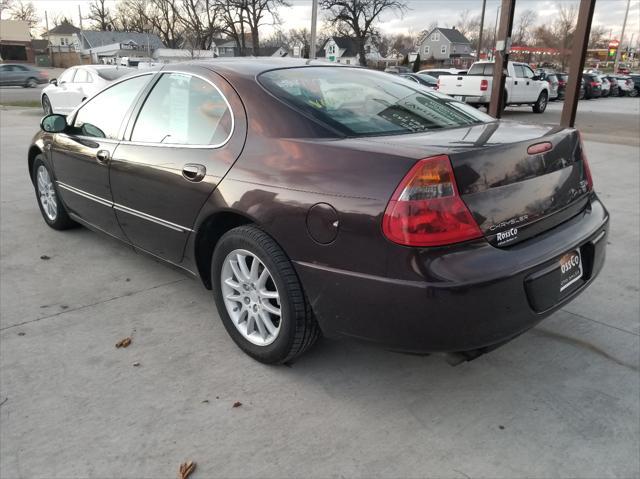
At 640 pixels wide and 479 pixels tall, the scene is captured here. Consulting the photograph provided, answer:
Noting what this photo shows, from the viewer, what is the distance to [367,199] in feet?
6.89

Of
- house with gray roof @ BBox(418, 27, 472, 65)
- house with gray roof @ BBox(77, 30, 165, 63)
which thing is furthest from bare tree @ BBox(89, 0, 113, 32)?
house with gray roof @ BBox(418, 27, 472, 65)

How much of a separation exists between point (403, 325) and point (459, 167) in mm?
658

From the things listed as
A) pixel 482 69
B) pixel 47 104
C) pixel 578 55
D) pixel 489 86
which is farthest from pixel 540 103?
pixel 47 104

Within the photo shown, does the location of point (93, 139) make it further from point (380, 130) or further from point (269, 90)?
point (380, 130)

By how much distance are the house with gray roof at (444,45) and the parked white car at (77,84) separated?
282 ft

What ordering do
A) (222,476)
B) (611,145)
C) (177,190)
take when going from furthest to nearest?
(611,145) → (177,190) → (222,476)

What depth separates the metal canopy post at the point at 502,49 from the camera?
1048cm

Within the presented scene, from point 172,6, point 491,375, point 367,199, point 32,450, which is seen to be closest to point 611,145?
point 491,375

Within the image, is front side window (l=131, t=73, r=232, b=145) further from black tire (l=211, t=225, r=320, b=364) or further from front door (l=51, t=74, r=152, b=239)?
black tire (l=211, t=225, r=320, b=364)

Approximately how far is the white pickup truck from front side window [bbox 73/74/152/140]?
15520 millimetres

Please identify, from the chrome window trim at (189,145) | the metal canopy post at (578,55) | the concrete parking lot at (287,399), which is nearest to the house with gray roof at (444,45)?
the metal canopy post at (578,55)

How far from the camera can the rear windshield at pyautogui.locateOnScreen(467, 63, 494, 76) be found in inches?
750

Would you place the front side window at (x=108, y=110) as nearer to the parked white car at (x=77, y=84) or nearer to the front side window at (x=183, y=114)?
the front side window at (x=183, y=114)

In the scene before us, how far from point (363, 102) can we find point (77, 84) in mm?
13359
